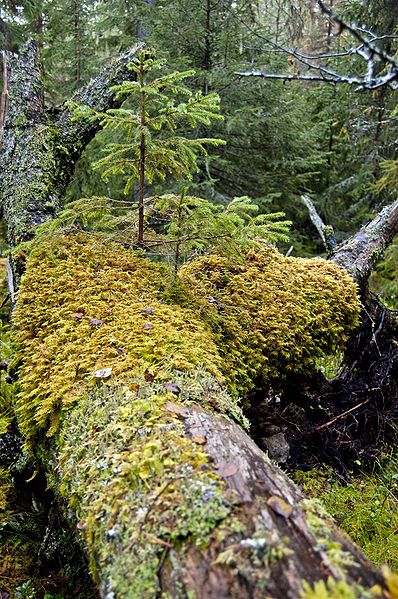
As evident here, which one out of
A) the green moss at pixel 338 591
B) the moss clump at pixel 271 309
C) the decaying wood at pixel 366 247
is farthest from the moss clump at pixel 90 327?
the decaying wood at pixel 366 247

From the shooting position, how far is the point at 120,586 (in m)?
1.18

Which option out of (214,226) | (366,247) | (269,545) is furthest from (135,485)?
(366,247)

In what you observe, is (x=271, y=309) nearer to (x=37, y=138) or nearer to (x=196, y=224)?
(x=196, y=224)

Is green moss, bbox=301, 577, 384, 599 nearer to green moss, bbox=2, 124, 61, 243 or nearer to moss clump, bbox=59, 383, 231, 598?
moss clump, bbox=59, 383, 231, 598

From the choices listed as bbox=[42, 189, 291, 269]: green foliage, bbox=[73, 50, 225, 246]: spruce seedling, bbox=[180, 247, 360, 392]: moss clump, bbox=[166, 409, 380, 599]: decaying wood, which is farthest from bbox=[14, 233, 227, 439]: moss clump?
bbox=[166, 409, 380, 599]: decaying wood

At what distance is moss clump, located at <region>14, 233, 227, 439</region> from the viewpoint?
2.09 m

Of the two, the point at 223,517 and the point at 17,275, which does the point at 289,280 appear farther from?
the point at 223,517

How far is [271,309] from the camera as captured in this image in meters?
3.07

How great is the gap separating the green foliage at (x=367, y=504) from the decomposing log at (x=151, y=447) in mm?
1103

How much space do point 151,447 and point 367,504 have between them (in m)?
2.31

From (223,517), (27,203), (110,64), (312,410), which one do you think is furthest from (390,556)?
(110,64)

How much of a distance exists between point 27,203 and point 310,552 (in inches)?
137

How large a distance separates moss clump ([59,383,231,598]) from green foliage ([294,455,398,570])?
155 cm

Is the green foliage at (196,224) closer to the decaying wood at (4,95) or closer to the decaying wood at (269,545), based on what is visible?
the decaying wood at (269,545)
